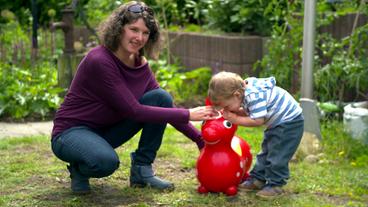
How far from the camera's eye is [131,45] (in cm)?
370

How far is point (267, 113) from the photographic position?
3.67 meters

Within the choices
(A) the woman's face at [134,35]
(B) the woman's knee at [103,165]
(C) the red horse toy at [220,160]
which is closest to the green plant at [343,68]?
(C) the red horse toy at [220,160]

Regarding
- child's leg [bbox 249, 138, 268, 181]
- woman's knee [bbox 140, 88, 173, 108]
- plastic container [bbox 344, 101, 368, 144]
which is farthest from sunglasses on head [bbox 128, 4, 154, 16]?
plastic container [bbox 344, 101, 368, 144]

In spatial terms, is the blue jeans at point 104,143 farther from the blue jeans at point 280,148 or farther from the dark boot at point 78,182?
the blue jeans at point 280,148

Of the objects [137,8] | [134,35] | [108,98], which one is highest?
[137,8]

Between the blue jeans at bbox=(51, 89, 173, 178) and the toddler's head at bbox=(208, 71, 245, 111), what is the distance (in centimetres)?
46

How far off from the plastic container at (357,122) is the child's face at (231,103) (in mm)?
1647

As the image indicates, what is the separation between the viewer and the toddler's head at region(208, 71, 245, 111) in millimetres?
3523

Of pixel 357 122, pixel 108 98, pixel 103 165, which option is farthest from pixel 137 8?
pixel 357 122

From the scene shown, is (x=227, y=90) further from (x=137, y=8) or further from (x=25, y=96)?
(x=25, y=96)

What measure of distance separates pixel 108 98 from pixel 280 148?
106cm

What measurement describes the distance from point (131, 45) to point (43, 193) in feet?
3.50

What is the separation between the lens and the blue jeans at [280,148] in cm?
373

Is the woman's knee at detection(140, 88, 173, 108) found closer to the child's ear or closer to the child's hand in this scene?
the child's hand
